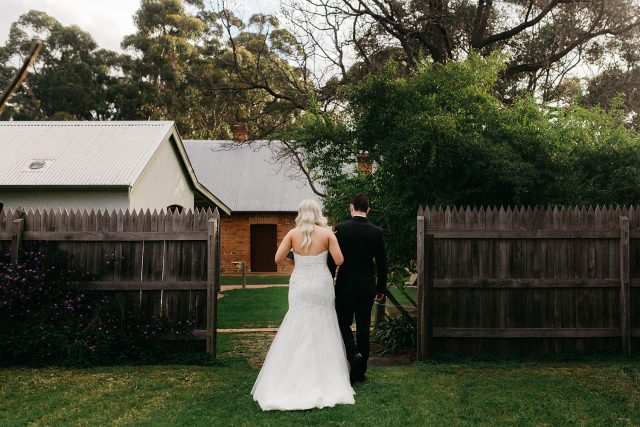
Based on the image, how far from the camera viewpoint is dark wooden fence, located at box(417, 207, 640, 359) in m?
8.66

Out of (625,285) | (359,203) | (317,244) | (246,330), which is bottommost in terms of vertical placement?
(246,330)

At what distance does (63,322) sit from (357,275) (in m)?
4.03

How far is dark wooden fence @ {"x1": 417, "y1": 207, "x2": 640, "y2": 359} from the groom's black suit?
72.7 inches

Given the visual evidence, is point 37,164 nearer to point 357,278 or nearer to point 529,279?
point 357,278

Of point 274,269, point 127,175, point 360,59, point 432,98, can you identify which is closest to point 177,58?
point 274,269

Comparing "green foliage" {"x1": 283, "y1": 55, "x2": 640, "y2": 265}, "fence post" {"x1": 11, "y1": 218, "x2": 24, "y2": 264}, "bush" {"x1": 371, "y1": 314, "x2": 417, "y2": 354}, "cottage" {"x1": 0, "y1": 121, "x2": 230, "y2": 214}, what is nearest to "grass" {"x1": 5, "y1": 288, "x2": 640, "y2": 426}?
"bush" {"x1": 371, "y1": 314, "x2": 417, "y2": 354}


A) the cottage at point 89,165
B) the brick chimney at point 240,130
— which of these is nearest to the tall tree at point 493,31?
the cottage at point 89,165

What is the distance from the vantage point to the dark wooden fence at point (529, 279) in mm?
8656

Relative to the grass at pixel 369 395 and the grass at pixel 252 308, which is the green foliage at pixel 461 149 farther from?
the grass at pixel 252 308

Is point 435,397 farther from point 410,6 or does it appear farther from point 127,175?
point 410,6

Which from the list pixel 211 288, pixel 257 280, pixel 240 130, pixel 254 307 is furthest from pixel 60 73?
pixel 211 288

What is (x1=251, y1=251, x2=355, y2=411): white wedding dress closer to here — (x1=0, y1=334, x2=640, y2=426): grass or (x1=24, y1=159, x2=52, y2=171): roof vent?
(x1=0, y1=334, x2=640, y2=426): grass

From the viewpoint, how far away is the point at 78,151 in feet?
56.0

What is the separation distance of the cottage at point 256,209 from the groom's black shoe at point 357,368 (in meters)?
23.1
